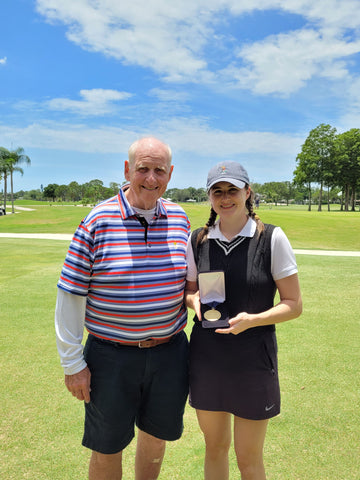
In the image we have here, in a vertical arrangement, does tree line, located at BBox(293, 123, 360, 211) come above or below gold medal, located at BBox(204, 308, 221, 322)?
above

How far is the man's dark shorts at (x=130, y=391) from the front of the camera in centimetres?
208

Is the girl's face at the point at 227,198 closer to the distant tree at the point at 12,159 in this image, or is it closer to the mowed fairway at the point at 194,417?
the mowed fairway at the point at 194,417

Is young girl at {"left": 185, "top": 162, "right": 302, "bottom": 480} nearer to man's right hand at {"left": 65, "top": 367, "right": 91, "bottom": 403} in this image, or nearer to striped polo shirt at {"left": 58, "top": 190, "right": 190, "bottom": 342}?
striped polo shirt at {"left": 58, "top": 190, "right": 190, "bottom": 342}

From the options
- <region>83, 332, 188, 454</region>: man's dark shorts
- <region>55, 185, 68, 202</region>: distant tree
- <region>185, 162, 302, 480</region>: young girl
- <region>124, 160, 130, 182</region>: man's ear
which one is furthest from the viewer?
→ <region>55, 185, 68, 202</region>: distant tree

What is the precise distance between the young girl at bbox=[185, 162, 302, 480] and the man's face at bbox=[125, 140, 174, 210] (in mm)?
287

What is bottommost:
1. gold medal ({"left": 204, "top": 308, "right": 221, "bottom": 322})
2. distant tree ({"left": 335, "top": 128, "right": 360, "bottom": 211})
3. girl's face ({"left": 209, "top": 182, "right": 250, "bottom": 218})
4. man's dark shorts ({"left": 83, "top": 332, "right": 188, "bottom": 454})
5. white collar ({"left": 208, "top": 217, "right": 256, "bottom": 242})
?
man's dark shorts ({"left": 83, "top": 332, "right": 188, "bottom": 454})

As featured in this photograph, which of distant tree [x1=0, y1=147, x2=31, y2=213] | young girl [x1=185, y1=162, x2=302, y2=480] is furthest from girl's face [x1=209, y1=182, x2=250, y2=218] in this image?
distant tree [x1=0, y1=147, x2=31, y2=213]

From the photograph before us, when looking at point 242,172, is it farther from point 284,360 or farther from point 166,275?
point 284,360

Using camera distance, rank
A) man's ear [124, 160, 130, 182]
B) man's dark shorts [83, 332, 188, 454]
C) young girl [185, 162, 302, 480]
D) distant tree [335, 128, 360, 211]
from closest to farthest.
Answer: young girl [185, 162, 302, 480], man's dark shorts [83, 332, 188, 454], man's ear [124, 160, 130, 182], distant tree [335, 128, 360, 211]

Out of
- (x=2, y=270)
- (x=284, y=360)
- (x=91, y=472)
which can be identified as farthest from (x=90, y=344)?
(x=2, y=270)

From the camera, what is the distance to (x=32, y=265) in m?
10.1

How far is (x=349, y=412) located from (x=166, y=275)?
83.5 inches

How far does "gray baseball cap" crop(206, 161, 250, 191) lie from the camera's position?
78.0 inches

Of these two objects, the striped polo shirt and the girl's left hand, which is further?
the striped polo shirt
